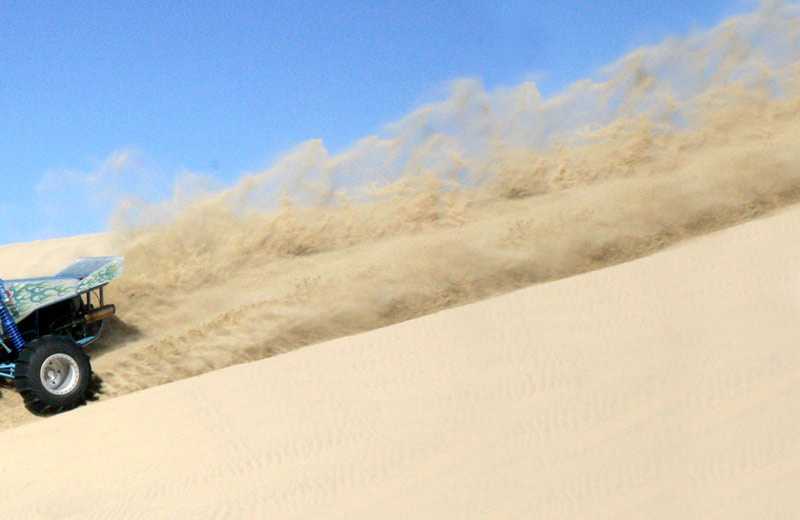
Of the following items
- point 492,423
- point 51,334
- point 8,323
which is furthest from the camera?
point 51,334

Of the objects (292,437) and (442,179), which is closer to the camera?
(292,437)

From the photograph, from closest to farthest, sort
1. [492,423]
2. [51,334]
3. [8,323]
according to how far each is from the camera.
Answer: [492,423]
[8,323]
[51,334]

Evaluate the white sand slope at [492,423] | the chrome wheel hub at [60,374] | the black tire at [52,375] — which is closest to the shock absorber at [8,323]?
the black tire at [52,375]

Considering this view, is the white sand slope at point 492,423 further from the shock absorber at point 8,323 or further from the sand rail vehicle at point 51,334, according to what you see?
the shock absorber at point 8,323

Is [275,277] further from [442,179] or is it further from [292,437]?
[292,437]

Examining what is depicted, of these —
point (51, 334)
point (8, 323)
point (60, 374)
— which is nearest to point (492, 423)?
point (60, 374)

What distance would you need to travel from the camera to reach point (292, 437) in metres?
6.60

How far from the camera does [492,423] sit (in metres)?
6.30

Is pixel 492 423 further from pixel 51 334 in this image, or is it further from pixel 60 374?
pixel 51 334

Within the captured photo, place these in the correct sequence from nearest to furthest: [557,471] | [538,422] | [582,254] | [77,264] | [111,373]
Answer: [557,471] → [538,422] → [111,373] → [77,264] → [582,254]

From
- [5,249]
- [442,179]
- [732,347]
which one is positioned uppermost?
[5,249]

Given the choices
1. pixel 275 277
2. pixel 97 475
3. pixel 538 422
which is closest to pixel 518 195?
pixel 275 277

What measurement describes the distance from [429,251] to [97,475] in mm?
6145

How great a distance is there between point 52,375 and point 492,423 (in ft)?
16.6
